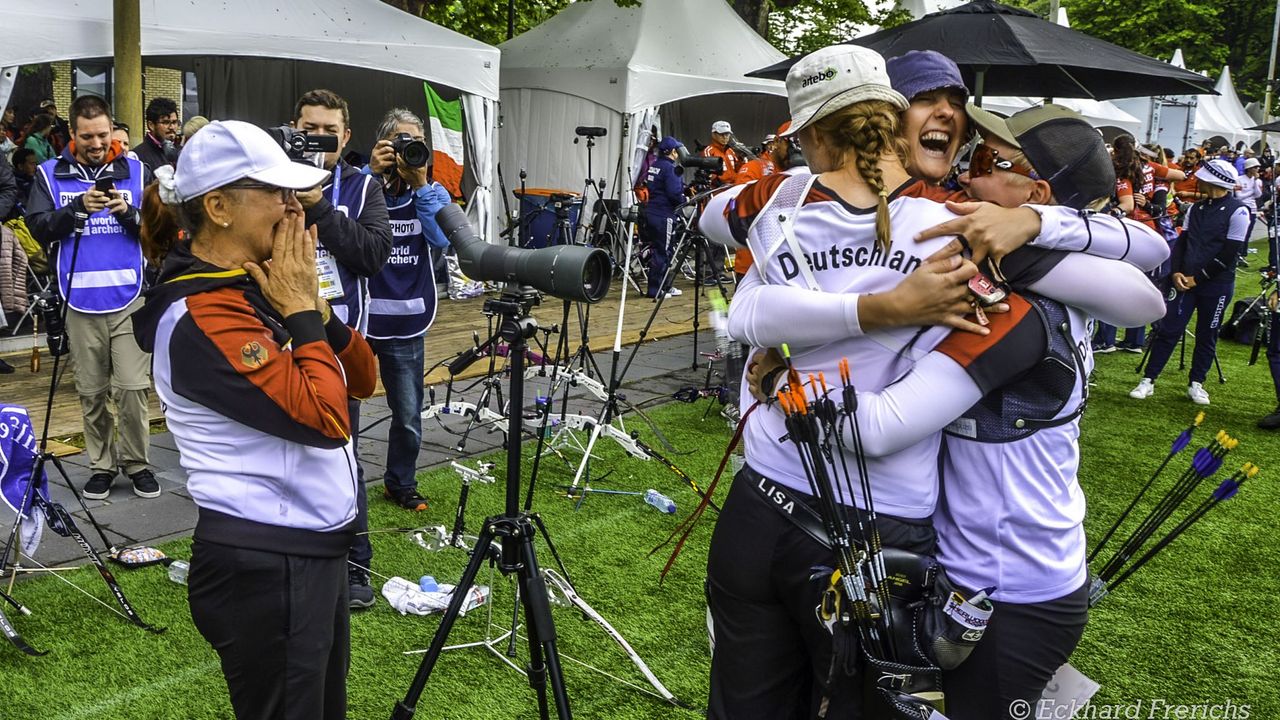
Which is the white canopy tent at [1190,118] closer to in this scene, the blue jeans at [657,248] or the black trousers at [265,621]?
the blue jeans at [657,248]

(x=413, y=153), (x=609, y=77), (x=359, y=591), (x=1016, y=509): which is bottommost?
(x=359, y=591)

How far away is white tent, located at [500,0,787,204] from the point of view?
521 inches

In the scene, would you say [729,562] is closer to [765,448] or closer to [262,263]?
[765,448]

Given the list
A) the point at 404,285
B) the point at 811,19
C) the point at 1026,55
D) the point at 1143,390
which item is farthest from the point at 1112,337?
the point at 811,19

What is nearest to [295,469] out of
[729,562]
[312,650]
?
[312,650]

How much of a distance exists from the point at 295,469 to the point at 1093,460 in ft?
19.5

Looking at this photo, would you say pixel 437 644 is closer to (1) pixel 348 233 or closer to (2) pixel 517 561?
(2) pixel 517 561

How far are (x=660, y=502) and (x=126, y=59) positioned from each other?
16.8 ft

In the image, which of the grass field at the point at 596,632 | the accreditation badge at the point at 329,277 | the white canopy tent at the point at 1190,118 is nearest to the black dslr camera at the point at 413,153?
the accreditation badge at the point at 329,277

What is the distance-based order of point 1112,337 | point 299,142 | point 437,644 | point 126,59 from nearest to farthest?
1. point 437,644
2. point 299,142
3. point 126,59
4. point 1112,337

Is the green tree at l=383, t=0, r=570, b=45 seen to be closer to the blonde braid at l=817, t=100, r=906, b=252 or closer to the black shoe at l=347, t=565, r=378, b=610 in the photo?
the black shoe at l=347, t=565, r=378, b=610

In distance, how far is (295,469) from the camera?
2.12 m

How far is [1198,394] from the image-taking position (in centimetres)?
862

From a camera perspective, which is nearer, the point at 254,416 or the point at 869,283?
the point at 869,283
